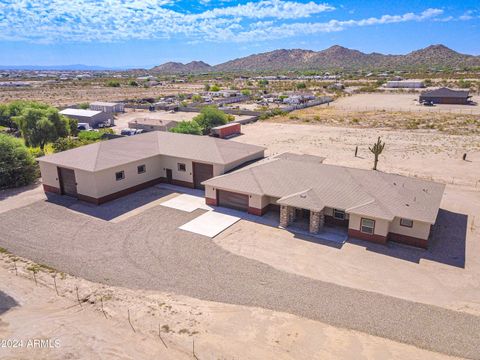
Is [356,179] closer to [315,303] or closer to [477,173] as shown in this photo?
[315,303]

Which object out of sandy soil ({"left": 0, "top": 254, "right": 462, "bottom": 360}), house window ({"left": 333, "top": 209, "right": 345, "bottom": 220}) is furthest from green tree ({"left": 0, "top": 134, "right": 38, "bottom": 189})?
house window ({"left": 333, "top": 209, "right": 345, "bottom": 220})

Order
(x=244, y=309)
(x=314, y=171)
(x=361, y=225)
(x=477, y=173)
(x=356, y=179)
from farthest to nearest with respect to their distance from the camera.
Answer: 1. (x=477, y=173)
2. (x=314, y=171)
3. (x=356, y=179)
4. (x=361, y=225)
5. (x=244, y=309)

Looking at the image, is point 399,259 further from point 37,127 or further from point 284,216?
point 37,127

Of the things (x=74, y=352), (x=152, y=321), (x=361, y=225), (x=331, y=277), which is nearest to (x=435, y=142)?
(x=361, y=225)

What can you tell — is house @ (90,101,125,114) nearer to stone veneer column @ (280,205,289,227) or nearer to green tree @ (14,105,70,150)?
green tree @ (14,105,70,150)

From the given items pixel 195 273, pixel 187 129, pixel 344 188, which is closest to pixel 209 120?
pixel 187 129

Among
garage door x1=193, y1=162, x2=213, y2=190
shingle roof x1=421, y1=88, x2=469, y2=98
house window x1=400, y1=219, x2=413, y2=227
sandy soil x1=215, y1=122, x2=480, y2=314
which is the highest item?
shingle roof x1=421, y1=88, x2=469, y2=98
